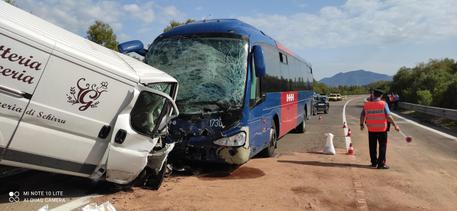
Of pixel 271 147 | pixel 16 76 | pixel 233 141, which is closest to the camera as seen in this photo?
pixel 16 76

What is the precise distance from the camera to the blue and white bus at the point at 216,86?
8.30 meters

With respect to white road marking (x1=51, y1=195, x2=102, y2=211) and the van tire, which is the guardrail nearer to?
the van tire

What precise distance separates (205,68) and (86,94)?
3.11 m

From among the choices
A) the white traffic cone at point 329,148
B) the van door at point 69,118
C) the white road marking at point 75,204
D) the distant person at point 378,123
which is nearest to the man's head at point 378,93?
the distant person at point 378,123

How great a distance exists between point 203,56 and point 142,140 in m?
2.71

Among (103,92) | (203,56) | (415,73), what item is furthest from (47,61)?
(415,73)

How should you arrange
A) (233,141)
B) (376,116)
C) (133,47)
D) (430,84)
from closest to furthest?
(233,141), (133,47), (376,116), (430,84)

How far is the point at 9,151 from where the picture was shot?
556cm

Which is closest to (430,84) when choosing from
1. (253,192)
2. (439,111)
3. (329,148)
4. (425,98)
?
(425,98)

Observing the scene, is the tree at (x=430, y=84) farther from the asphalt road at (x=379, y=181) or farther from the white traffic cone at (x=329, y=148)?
the white traffic cone at (x=329, y=148)

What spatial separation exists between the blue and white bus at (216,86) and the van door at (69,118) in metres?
2.18

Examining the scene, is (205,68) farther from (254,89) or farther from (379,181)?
(379,181)

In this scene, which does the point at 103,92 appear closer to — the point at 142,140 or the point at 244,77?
the point at 142,140

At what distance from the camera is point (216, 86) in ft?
28.1
